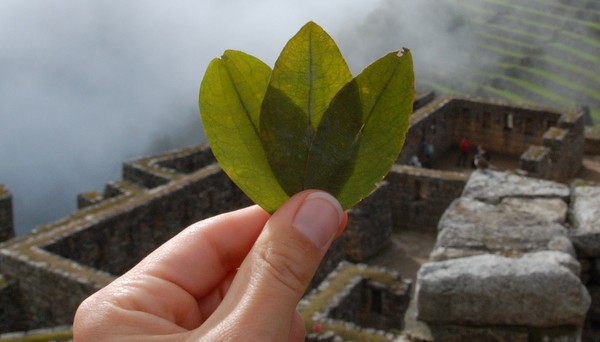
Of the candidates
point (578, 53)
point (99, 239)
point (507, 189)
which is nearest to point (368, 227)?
point (99, 239)

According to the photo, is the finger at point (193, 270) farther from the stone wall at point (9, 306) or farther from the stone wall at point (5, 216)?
the stone wall at point (5, 216)

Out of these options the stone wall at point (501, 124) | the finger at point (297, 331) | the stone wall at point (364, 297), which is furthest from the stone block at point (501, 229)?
the stone wall at point (501, 124)

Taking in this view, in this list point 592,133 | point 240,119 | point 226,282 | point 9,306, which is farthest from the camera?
point 592,133

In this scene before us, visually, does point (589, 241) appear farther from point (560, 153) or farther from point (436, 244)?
point (560, 153)

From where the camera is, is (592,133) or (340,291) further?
(592,133)

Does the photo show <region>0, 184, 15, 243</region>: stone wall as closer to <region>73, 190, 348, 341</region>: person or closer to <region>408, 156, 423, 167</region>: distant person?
<region>408, 156, 423, 167</region>: distant person

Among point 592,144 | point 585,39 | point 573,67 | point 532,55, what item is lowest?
point 573,67

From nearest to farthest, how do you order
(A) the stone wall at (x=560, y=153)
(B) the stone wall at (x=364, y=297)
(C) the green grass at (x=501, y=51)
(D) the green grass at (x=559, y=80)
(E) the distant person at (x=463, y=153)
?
1. (B) the stone wall at (x=364, y=297)
2. (A) the stone wall at (x=560, y=153)
3. (E) the distant person at (x=463, y=153)
4. (D) the green grass at (x=559, y=80)
5. (C) the green grass at (x=501, y=51)
